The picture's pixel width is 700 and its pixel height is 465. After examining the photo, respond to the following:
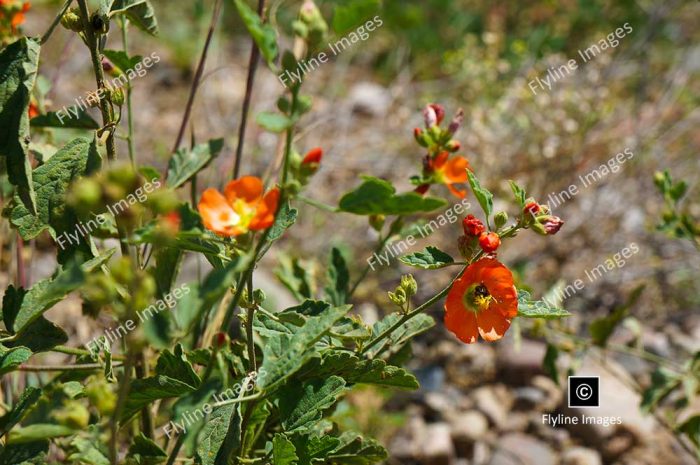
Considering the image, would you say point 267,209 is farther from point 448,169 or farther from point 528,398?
point 528,398

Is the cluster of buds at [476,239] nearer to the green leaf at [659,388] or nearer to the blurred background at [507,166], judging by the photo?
the blurred background at [507,166]

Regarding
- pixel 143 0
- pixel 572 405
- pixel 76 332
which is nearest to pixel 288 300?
pixel 76 332

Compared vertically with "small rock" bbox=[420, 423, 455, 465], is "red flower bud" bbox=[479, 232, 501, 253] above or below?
above

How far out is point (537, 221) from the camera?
114 cm

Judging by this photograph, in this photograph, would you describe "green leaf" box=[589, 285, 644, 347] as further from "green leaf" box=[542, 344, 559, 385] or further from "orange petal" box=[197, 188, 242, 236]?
"orange petal" box=[197, 188, 242, 236]

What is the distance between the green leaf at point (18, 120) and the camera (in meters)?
A: 1.07

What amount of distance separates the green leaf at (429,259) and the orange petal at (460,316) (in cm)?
5

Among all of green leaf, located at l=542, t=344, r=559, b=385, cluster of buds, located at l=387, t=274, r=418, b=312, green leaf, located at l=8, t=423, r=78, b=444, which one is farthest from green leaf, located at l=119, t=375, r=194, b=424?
green leaf, located at l=542, t=344, r=559, b=385

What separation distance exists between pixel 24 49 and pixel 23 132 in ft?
0.48

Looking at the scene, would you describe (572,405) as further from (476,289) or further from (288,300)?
(476,289)

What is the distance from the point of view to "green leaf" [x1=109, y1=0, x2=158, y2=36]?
47.2 inches

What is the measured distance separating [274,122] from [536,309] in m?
0.55

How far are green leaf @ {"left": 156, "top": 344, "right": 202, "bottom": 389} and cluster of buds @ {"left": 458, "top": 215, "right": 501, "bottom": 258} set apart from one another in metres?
0.50

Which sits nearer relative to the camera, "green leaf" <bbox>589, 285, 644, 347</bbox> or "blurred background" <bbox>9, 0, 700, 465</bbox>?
"green leaf" <bbox>589, 285, 644, 347</bbox>
